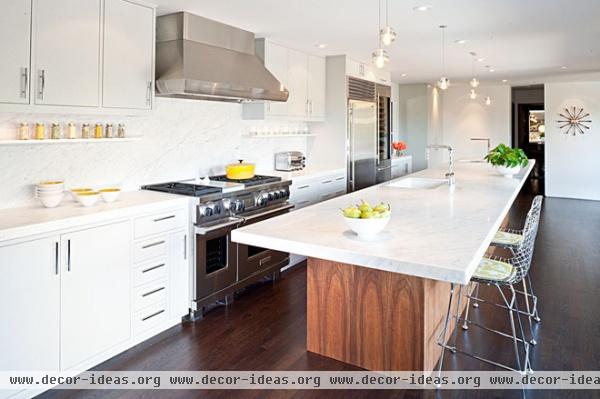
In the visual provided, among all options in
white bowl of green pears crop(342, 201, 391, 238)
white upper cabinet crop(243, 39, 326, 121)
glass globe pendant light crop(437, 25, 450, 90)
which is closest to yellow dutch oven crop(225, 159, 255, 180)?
white upper cabinet crop(243, 39, 326, 121)

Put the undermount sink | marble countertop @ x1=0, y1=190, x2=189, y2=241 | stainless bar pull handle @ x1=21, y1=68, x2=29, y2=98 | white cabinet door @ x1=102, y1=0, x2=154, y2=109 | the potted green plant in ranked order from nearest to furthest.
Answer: marble countertop @ x1=0, y1=190, x2=189, y2=241 < stainless bar pull handle @ x1=21, y1=68, x2=29, y2=98 < white cabinet door @ x1=102, y1=0, x2=154, y2=109 < the undermount sink < the potted green plant

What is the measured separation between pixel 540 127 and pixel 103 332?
13.2 m

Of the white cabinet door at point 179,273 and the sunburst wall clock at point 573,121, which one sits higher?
the sunburst wall clock at point 573,121

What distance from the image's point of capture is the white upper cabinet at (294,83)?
4938 mm

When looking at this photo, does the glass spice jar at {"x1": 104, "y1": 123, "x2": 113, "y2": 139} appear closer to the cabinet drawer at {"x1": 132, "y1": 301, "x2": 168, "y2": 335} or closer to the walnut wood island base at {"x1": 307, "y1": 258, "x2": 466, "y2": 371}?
the cabinet drawer at {"x1": 132, "y1": 301, "x2": 168, "y2": 335}

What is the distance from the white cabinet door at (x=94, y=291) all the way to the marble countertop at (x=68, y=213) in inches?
3.1

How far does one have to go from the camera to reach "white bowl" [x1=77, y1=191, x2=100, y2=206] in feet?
9.73

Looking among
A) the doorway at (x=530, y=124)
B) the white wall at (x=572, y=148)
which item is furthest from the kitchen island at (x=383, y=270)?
the doorway at (x=530, y=124)

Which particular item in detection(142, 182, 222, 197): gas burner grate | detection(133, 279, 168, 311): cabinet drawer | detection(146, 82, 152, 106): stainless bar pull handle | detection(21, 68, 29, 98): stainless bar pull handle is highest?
detection(146, 82, 152, 106): stainless bar pull handle

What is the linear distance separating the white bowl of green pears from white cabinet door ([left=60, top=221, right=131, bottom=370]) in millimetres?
1537

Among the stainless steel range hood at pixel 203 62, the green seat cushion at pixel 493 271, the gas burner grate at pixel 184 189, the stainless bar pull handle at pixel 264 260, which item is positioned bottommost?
the stainless bar pull handle at pixel 264 260

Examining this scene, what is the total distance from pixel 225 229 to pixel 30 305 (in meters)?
1.60

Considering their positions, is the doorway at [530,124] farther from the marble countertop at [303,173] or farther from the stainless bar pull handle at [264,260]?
the stainless bar pull handle at [264,260]

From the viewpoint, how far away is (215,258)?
380cm
